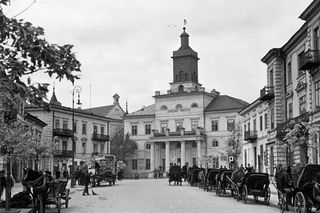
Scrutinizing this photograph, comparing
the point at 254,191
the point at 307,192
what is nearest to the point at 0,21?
the point at 307,192

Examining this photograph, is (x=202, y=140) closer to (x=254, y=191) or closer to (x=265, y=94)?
(x=265, y=94)

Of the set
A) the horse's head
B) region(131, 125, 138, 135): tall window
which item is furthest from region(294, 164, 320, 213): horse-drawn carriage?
region(131, 125, 138, 135): tall window

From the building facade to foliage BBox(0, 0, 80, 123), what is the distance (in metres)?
22.2

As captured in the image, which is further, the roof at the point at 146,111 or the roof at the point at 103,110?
the roof at the point at 103,110

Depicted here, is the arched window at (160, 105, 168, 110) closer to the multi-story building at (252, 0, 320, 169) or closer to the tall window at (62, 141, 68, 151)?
the tall window at (62, 141, 68, 151)

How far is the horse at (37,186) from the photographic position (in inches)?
559

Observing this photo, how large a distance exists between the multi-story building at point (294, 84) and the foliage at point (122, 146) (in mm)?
44393

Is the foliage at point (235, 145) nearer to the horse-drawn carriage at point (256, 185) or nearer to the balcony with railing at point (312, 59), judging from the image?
the balcony with railing at point (312, 59)

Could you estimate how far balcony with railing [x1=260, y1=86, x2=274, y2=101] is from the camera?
139 feet

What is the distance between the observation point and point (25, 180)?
1438cm

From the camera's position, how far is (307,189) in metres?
14.0

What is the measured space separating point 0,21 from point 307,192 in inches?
412

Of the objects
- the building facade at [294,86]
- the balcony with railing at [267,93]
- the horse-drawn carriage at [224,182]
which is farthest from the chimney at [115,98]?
the horse-drawn carriage at [224,182]

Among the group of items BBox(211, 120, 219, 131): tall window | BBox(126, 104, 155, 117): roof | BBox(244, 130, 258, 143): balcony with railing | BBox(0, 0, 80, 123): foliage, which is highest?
BBox(126, 104, 155, 117): roof
